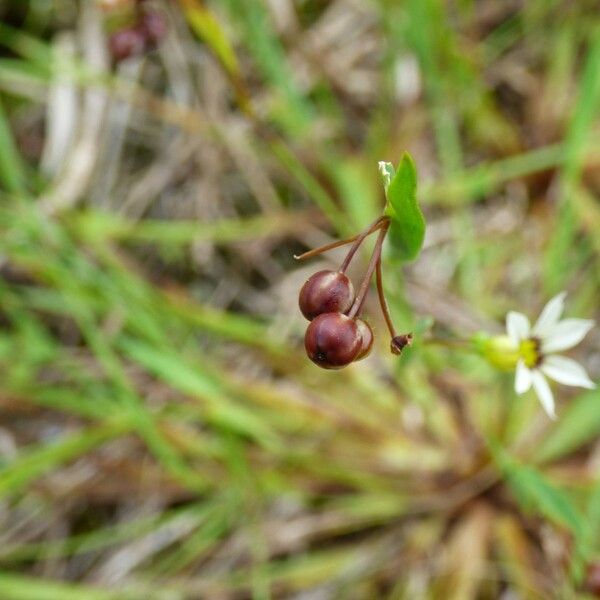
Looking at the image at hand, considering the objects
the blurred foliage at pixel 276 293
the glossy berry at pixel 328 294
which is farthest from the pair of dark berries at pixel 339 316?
the blurred foliage at pixel 276 293

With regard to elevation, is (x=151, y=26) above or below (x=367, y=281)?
above

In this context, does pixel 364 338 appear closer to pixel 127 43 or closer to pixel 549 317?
pixel 549 317

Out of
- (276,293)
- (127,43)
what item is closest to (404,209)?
(127,43)

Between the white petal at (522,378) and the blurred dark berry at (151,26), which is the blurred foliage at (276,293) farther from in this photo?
the white petal at (522,378)

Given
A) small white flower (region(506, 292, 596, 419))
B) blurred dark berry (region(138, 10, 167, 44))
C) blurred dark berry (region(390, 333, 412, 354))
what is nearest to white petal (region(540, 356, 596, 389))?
small white flower (region(506, 292, 596, 419))

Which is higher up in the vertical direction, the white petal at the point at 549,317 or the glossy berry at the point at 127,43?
the glossy berry at the point at 127,43

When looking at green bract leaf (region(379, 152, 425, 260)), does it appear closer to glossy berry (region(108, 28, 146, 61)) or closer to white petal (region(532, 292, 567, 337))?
white petal (region(532, 292, 567, 337))

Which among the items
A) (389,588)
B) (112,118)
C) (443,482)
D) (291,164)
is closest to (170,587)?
(389,588)
